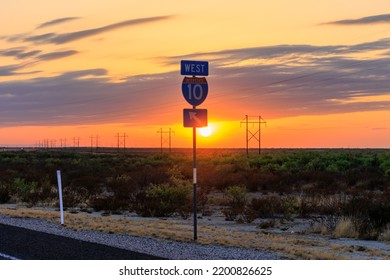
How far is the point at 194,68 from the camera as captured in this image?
1433 cm

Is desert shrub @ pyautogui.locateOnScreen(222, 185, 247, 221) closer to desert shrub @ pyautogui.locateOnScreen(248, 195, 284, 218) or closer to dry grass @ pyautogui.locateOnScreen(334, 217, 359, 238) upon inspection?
desert shrub @ pyautogui.locateOnScreen(248, 195, 284, 218)

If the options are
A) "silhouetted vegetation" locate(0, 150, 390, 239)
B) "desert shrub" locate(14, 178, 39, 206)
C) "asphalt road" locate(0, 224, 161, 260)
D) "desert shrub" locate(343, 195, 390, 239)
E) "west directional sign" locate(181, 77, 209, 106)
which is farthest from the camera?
"desert shrub" locate(14, 178, 39, 206)

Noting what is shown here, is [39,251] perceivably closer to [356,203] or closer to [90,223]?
[90,223]

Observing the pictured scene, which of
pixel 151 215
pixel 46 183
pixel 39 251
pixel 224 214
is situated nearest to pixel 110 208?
pixel 151 215

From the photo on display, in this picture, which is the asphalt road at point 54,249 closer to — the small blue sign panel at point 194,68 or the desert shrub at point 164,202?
the small blue sign panel at point 194,68

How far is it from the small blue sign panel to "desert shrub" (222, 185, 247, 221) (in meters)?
10.6

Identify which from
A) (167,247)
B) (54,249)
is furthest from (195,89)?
(54,249)

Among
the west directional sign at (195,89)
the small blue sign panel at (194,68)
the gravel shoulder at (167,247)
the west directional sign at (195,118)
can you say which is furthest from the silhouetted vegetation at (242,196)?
the small blue sign panel at (194,68)

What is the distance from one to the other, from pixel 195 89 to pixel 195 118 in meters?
0.75

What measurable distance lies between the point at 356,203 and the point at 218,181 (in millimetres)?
16807

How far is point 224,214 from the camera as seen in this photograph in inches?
1003

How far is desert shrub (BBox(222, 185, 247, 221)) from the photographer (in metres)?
24.5

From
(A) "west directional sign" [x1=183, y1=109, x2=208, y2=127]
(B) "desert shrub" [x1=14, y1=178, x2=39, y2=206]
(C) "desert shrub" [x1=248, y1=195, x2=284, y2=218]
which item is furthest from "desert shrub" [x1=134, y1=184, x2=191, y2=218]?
(A) "west directional sign" [x1=183, y1=109, x2=208, y2=127]

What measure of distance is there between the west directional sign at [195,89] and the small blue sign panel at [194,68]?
126 millimetres
